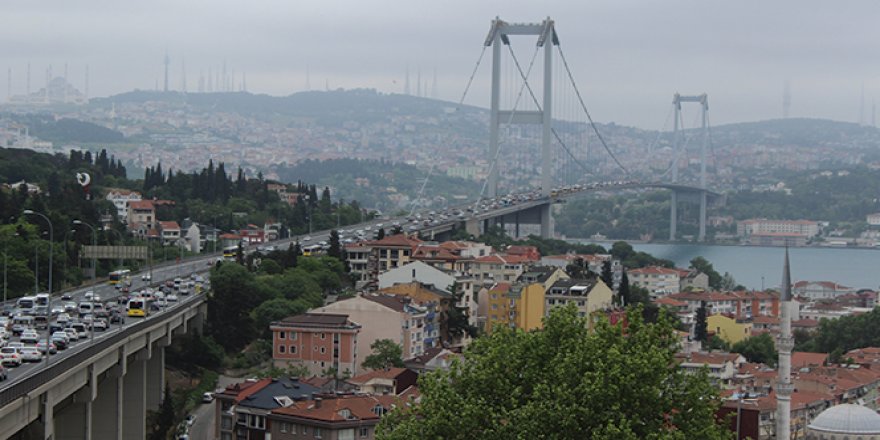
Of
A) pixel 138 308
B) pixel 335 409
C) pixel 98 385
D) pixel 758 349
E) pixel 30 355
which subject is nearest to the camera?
pixel 30 355

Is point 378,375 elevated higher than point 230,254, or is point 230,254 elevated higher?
point 230,254

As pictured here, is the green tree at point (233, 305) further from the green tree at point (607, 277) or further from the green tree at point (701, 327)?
the green tree at point (701, 327)

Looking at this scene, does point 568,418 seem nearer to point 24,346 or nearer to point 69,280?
point 24,346

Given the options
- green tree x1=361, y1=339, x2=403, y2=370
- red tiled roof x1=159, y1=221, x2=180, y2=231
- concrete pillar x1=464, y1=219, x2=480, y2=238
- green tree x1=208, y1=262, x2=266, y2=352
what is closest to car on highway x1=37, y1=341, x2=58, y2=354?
green tree x1=361, y1=339, x2=403, y2=370

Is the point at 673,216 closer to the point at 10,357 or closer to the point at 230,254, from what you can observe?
the point at 230,254

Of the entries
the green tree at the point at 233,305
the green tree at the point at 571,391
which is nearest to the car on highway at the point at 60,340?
the green tree at the point at 571,391

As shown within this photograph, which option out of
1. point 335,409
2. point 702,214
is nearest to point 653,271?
point 335,409

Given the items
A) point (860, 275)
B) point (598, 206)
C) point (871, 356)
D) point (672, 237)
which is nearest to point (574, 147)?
point (598, 206)
